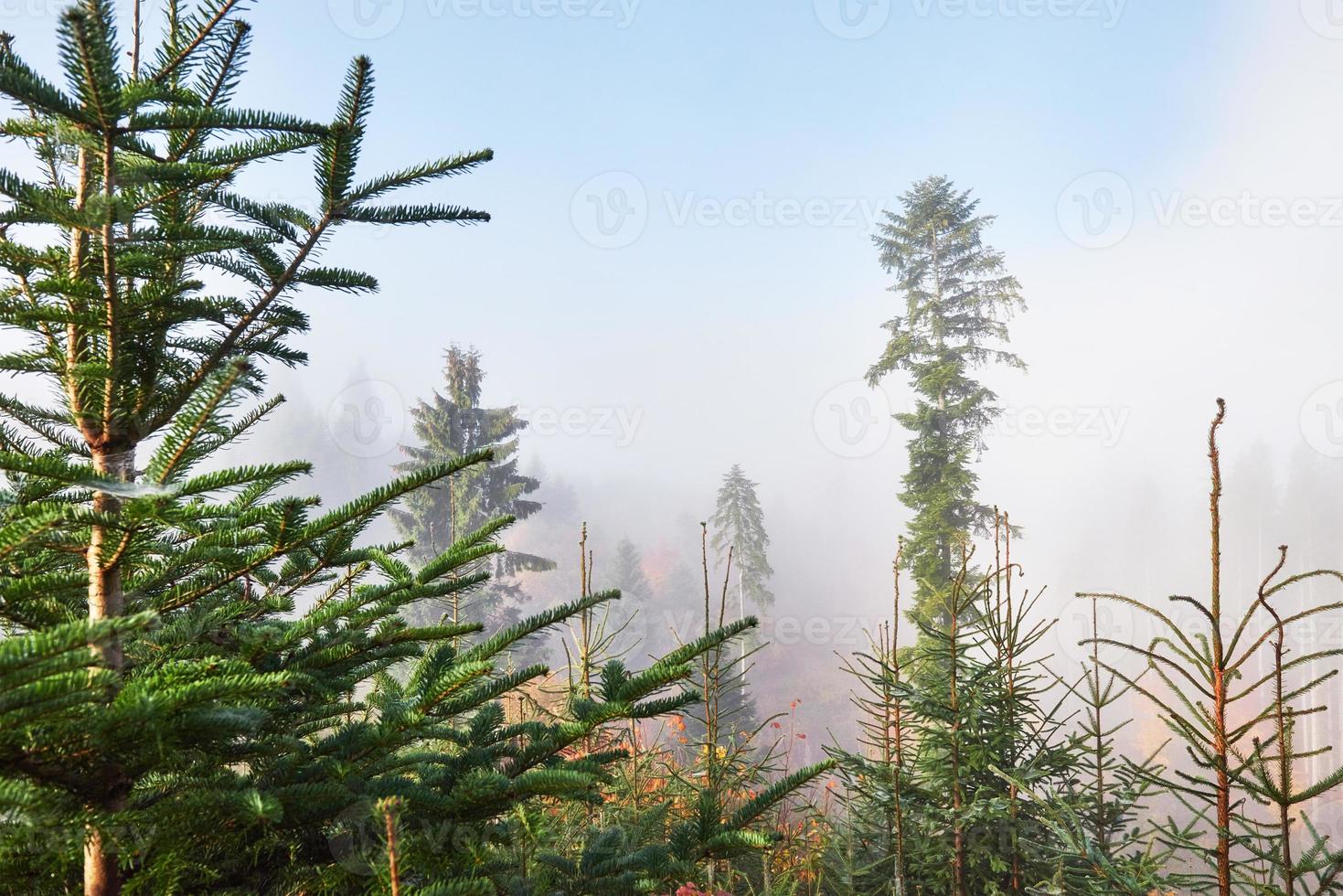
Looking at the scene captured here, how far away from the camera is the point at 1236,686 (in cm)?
4169

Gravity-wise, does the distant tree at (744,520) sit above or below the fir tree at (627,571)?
above

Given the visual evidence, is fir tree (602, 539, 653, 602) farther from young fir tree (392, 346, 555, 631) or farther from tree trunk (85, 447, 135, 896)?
tree trunk (85, 447, 135, 896)

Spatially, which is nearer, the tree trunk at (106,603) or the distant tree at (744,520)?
the tree trunk at (106,603)

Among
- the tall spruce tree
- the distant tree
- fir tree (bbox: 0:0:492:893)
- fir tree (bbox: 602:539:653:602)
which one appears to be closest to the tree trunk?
fir tree (bbox: 0:0:492:893)

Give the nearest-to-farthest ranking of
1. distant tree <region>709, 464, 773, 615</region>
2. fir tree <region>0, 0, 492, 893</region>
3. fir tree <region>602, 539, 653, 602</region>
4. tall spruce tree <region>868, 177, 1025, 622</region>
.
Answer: fir tree <region>0, 0, 492, 893</region> < tall spruce tree <region>868, 177, 1025, 622</region> < distant tree <region>709, 464, 773, 615</region> < fir tree <region>602, 539, 653, 602</region>

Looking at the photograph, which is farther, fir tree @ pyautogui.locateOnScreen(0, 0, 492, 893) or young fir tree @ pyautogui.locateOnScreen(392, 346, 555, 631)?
young fir tree @ pyautogui.locateOnScreen(392, 346, 555, 631)

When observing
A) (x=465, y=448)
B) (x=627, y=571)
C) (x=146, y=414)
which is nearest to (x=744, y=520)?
(x=627, y=571)

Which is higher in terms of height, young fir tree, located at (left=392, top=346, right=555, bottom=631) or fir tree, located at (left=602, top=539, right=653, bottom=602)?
young fir tree, located at (left=392, top=346, right=555, bottom=631)

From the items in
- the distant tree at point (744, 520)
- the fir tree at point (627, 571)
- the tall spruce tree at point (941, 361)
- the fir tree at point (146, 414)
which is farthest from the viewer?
the fir tree at point (627, 571)

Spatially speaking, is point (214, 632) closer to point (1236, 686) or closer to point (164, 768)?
point (164, 768)

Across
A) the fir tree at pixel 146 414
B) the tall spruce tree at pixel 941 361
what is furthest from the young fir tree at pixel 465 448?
the fir tree at pixel 146 414

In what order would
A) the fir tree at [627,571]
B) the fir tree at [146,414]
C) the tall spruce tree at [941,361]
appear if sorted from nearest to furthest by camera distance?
the fir tree at [146,414] < the tall spruce tree at [941,361] < the fir tree at [627,571]

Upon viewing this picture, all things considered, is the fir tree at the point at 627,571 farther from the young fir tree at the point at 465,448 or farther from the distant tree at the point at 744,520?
the young fir tree at the point at 465,448

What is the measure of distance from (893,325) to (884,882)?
1767cm
